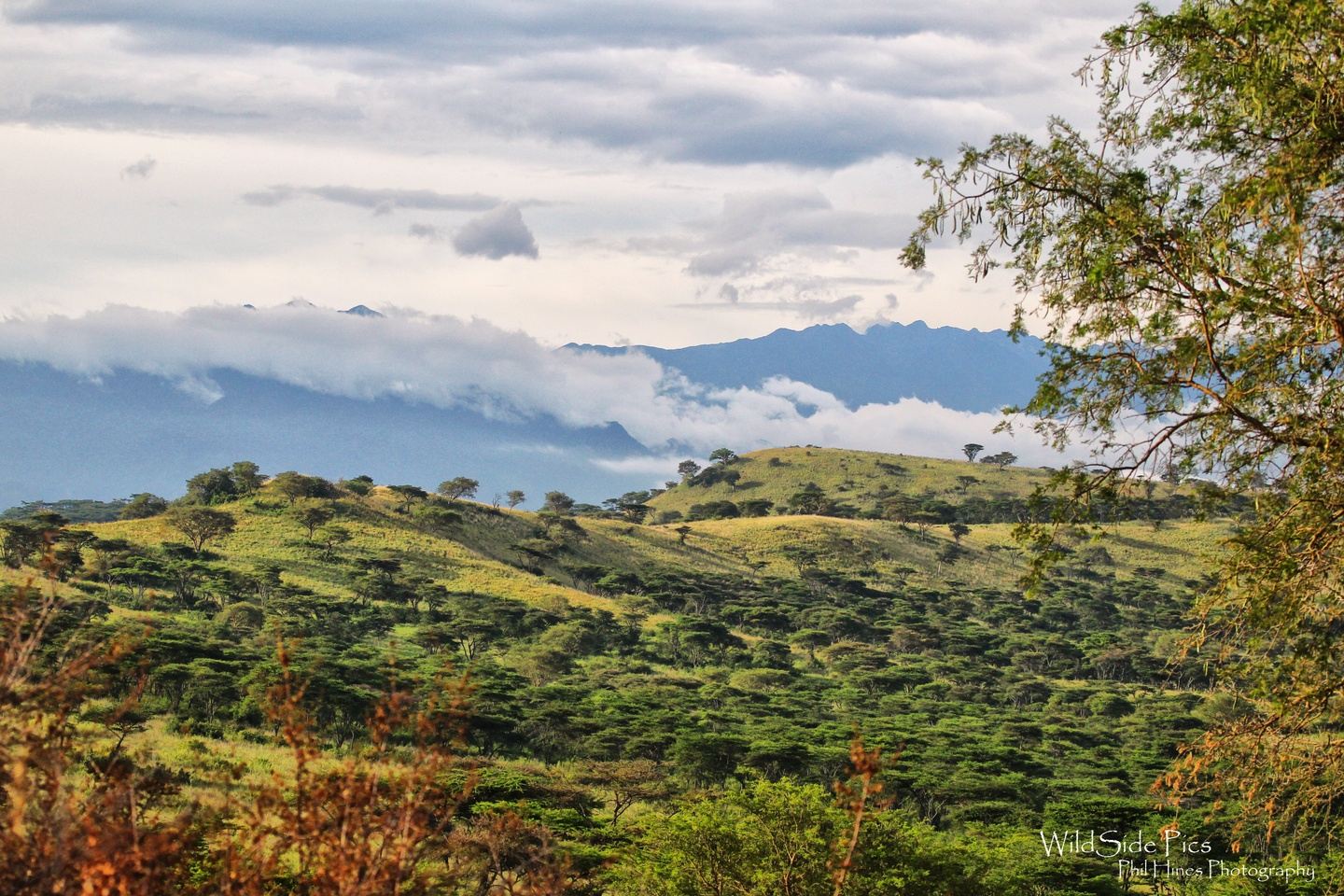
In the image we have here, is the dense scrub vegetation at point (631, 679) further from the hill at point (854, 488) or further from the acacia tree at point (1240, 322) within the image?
the hill at point (854, 488)

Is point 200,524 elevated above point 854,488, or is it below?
below

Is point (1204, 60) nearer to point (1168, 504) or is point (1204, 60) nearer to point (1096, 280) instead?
point (1096, 280)

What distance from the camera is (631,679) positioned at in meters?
68.6

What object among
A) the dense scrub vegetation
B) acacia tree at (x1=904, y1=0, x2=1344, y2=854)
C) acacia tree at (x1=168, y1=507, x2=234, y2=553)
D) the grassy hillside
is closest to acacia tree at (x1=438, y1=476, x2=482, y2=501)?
the dense scrub vegetation

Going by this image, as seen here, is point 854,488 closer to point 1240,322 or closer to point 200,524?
point 200,524

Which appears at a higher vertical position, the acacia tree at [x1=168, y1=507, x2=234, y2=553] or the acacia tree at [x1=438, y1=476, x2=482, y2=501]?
the acacia tree at [x1=438, y1=476, x2=482, y2=501]

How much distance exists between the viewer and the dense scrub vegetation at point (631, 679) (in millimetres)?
19234

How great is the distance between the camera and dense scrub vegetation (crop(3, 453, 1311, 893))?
63.1 feet

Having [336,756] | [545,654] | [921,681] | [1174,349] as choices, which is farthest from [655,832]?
[921,681]

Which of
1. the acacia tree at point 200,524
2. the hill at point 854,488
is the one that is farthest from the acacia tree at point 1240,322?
the hill at point 854,488

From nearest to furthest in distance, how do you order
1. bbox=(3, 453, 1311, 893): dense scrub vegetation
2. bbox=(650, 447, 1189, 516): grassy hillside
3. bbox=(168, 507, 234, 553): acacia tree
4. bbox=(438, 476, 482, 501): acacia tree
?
1. bbox=(3, 453, 1311, 893): dense scrub vegetation
2. bbox=(168, 507, 234, 553): acacia tree
3. bbox=(438, 476, 482, 501): acacia tree
4. bbox=(650, 447, 1189, 516): grassy hillside

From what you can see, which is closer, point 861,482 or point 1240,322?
point 1240,322

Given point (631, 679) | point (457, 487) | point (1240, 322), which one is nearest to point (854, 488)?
point (457, 487)

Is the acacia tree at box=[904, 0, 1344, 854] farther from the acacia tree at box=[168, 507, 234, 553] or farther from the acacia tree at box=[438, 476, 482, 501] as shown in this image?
the acacia tree at box=[438, 476, 482, 501]
